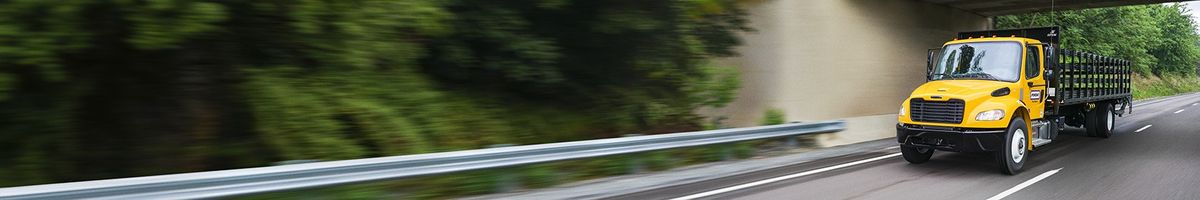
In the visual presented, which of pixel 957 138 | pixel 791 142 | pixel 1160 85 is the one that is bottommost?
pixel 1160 85

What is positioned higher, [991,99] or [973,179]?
[991,99]

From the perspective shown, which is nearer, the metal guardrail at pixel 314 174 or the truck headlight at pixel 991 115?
the metal guardrail at pixel 314 174

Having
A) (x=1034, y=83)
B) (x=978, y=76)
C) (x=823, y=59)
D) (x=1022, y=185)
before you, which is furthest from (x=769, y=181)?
(x=823, y=59)

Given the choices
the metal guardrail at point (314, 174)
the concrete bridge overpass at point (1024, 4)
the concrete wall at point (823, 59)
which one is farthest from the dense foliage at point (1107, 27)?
the metal guardrail at point (314, 174)

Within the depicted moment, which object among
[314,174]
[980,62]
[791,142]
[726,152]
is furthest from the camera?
[791,142]

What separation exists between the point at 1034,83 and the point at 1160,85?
2323 inches

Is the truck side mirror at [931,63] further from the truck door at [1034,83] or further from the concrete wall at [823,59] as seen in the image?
the concrete wall at [823,59]

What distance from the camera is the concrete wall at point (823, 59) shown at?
44.1 feet

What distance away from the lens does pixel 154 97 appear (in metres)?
6.70

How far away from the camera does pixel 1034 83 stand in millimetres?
9539

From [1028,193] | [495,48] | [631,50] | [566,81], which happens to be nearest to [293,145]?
[495,48]

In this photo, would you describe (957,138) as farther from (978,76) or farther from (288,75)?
(288,75)

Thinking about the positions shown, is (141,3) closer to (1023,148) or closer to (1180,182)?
→ (1023,148)

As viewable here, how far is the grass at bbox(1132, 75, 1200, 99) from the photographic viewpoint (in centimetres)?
4879
